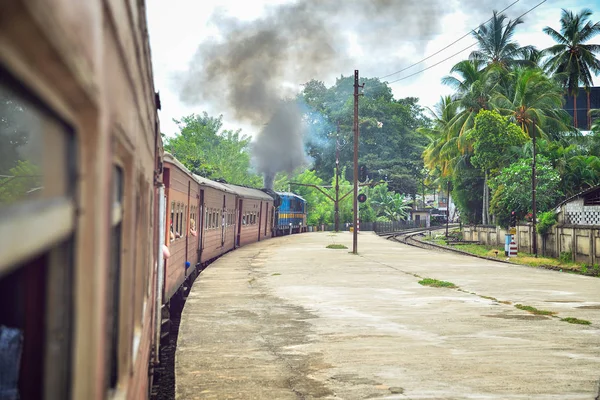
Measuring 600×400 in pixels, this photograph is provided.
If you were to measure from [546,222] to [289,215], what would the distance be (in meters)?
20.0

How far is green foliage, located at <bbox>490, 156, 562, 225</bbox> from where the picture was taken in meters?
33.9

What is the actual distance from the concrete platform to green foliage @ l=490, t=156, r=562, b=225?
1700cm

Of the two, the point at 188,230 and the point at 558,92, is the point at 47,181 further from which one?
the point at 558,92

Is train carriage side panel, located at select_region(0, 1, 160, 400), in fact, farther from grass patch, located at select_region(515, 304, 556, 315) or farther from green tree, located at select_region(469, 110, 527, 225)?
green tree, located at select_region(469, 110, 527, 225)

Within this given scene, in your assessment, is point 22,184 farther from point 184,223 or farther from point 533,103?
point 533,103

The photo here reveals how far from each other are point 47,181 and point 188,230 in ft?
43.3

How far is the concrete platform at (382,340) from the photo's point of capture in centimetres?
659

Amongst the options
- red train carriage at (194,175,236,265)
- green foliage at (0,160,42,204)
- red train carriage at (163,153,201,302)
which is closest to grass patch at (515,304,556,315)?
red train carriage at (163,153,201,302)

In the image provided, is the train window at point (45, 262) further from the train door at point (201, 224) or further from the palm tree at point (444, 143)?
the palm tree at point (444, 143)

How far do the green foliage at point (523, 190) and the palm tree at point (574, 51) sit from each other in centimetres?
1302

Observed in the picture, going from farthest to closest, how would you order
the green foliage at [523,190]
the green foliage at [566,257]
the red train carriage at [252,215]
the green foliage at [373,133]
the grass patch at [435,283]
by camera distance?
1. the green foliage at [373,133]
2. the green foliage at [523,190]
3. the red train carriage at [252,215]
4. the green foliage at [566,257]
5. the grass patch at [435,283]

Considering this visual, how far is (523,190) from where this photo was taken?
113 ft

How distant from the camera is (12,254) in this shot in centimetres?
96

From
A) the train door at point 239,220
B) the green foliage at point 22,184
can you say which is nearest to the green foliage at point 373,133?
the train door at point 239,220
